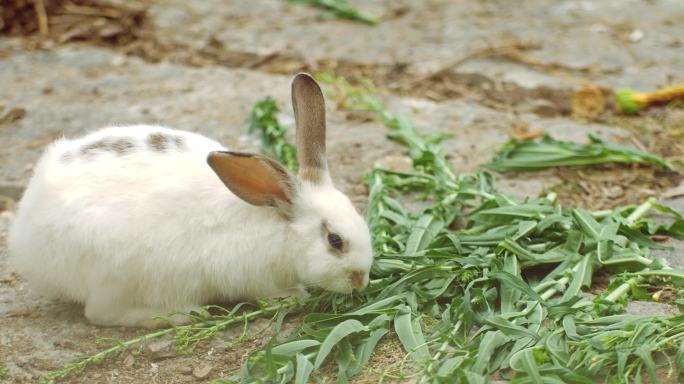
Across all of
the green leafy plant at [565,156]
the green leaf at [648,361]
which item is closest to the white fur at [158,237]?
the green leaf at [648,361]

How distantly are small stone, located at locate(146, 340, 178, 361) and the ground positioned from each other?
34 cm

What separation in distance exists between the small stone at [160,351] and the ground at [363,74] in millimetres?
345

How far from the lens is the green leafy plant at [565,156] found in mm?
4680

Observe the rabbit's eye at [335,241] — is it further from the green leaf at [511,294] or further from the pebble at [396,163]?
the pebble at [396,163]

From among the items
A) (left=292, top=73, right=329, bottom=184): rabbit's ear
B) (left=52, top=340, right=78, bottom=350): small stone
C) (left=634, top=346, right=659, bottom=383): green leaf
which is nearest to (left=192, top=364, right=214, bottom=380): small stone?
(left=52, top=340, right=78, bottom=350): small stone

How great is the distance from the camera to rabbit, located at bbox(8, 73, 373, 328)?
10.7 ft

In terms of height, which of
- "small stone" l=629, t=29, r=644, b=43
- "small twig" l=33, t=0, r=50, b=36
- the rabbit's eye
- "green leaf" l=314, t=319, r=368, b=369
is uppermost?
"small twig" l=33, t=0, r=50, b=36

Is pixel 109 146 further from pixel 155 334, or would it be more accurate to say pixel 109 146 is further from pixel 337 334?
pixel 337 334

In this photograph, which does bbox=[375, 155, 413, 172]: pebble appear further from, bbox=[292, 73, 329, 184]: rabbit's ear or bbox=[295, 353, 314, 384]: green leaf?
bbox=[295, 353, 314, 384]: green leaf

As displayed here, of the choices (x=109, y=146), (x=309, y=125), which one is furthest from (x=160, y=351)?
(x=309, y=125)

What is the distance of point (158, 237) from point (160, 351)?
42 centimetres

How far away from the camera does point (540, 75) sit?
238 inches

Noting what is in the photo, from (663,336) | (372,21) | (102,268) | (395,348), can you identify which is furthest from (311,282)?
(372,21)

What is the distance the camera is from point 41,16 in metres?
6.87
